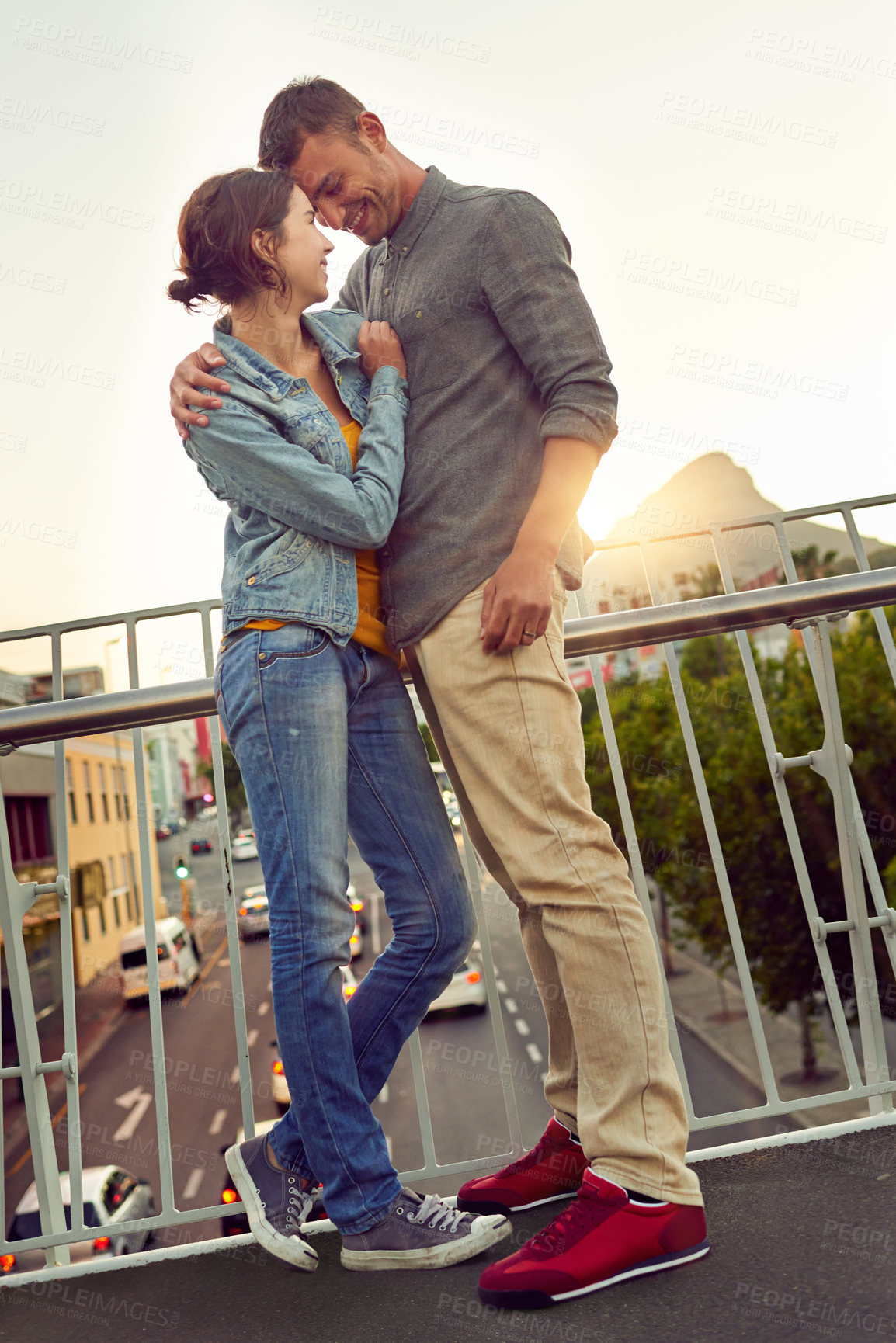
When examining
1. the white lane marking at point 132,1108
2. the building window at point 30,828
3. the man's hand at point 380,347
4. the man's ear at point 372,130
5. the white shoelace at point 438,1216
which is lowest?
the white lane marking at point 132,1108

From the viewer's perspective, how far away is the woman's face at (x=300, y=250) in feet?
6.52

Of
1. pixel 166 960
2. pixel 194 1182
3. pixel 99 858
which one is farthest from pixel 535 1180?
pixel 99 858

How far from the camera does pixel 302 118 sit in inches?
84.1

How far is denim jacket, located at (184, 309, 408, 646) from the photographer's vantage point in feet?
6.13

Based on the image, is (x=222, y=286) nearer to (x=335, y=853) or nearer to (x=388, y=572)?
(x=388, y=572)

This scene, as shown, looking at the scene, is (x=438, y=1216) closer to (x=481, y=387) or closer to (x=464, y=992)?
(x=481, y=387)

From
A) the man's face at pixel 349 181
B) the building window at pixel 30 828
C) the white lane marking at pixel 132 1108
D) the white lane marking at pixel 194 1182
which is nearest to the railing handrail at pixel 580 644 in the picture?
the man's face at pixel 349 181

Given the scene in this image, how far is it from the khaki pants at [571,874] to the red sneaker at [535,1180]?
12.0 inches

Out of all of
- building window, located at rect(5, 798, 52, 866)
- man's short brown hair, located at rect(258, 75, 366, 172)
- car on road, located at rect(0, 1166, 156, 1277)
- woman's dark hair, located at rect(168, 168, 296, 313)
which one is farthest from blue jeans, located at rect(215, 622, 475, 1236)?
building window, located at rect(5, 798, 52, 866)

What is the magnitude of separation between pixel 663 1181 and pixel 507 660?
0.94 meters

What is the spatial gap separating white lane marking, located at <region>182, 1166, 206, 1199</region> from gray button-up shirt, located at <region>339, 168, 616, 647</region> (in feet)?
81.1

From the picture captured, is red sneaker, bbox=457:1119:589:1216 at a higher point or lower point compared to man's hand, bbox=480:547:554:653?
lower

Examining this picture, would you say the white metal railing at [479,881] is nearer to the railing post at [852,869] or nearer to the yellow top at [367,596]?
the railing post at [852,869]

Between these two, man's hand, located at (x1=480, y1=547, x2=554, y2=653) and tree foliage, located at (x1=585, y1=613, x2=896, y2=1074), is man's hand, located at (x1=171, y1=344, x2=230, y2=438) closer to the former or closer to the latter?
man's hand, located at (x1=480, y1=547, x2=554, y2=653)
